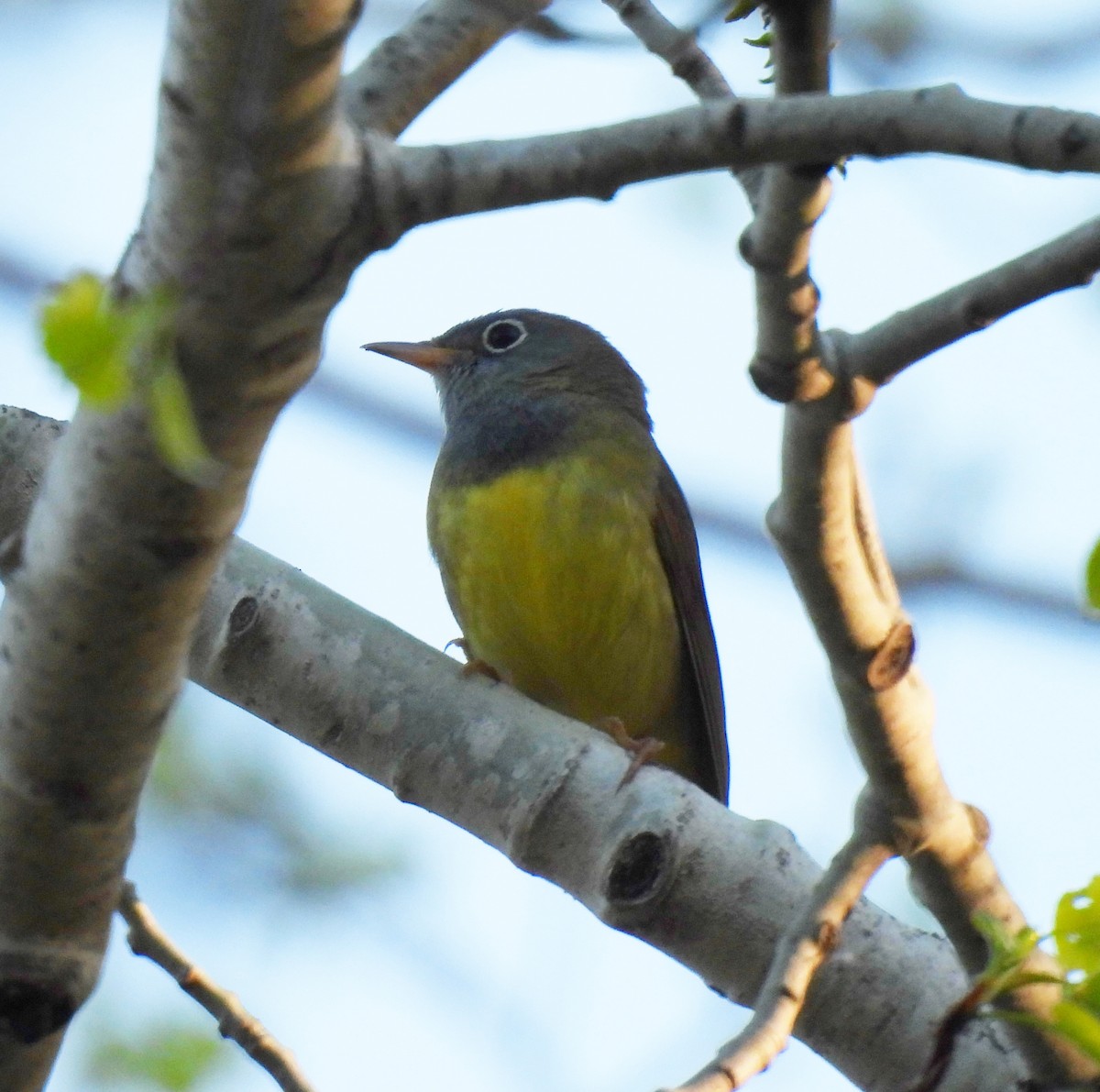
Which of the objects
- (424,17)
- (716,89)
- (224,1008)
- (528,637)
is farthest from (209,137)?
(528,637)

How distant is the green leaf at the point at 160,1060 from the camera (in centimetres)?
530

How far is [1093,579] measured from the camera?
6.89 ft

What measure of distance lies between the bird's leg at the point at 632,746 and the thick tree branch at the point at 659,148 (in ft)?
6.22

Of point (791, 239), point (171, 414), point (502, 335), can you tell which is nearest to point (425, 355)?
point (502, 335)

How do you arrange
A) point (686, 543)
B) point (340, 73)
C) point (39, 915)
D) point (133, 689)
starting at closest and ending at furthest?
1. point (340, 73)
2. point (133, 689)
3. point (39, 915)
4. point (686, 543)

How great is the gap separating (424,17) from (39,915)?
1799 mm

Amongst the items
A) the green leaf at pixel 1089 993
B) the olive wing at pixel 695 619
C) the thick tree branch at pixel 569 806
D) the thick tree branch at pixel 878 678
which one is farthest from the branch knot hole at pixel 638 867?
the olive wing at pixel 695 619

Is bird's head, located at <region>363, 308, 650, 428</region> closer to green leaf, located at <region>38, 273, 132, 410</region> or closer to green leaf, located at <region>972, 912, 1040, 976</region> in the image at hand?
green leaf, located at <region>972, 912, 1040, 976</region>

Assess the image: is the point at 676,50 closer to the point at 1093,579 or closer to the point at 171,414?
the point at 1093,579

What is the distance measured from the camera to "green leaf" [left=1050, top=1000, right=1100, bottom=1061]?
2.21 metres

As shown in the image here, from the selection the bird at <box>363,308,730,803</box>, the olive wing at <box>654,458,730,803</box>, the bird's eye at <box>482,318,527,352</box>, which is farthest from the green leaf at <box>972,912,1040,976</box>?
the bird's eye at <box>482,318,527,352</box>

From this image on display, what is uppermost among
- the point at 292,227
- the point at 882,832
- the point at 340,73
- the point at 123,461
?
the point at 340,73

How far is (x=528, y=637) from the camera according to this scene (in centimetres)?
598

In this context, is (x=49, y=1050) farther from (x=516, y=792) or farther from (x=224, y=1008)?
(x=516, y=792)
